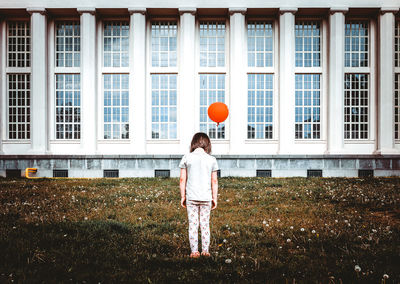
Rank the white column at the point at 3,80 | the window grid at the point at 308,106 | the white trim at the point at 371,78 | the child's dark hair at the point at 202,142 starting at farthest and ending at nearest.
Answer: the window grid at the point at 308,106
the white column at the point at 3,80
the white trim at the point at 371,78
the child's dark hair at the point at 202,142

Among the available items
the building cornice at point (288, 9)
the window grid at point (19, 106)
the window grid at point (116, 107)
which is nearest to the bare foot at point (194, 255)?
the window grid at point (116, 107)

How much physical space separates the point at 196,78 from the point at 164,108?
343 cm

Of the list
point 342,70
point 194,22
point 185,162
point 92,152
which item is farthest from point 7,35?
point 342,70

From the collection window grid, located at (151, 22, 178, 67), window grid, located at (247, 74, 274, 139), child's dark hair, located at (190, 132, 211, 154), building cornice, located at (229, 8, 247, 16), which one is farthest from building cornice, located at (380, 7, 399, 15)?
child's dark hair, located at (190, 132, 211, 154)

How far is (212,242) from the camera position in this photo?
5133mm

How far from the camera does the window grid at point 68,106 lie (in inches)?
842

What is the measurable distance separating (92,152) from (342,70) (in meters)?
19.8

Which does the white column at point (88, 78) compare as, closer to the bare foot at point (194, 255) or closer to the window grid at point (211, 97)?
the window grid at point (211, 97)

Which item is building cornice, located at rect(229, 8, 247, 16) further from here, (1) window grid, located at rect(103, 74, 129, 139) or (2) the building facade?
(1) window grid, located at rect(103, 74, 129, 139)

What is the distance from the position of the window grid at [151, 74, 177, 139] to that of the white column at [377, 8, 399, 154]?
51.4ft

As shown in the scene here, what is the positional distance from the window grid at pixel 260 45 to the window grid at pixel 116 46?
32.0 feet

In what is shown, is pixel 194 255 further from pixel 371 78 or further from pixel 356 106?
pixel 371 78

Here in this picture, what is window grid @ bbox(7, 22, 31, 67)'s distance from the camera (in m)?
21.6

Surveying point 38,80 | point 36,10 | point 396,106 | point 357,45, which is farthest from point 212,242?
point 396,106
